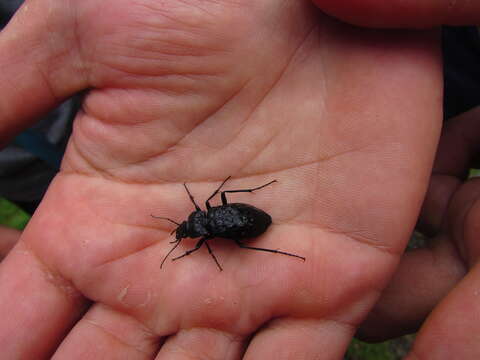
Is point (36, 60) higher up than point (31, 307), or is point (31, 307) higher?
point (36, 60)

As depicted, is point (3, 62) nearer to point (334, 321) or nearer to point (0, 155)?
point (0, 155)

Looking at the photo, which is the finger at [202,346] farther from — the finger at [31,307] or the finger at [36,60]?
the finger at [36,60]

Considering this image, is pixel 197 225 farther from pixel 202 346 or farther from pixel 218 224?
pixel 202 346

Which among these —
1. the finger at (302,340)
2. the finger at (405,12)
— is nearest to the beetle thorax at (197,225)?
the finger at (302,340)

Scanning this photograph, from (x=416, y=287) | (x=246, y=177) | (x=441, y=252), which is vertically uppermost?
(x=246, y=177)

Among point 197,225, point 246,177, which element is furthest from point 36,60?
point 246,177

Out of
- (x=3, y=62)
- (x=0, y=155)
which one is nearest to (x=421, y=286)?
(x=3, y=62)

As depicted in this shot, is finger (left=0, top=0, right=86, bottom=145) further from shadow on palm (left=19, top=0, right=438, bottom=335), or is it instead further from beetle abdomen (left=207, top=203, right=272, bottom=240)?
beetle abdomen (left=207, top=203, right=272, bottom=240)

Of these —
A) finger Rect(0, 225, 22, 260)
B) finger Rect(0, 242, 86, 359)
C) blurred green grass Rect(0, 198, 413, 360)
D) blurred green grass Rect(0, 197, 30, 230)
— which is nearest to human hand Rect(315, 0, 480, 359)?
blurred green grass Rect(0, 198, 413, 360)
